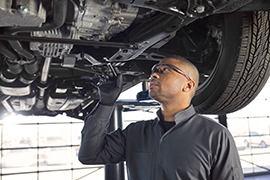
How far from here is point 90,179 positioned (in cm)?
804

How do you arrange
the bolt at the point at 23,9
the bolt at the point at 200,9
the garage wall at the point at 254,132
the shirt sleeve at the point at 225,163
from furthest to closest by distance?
1. the garage wall at the point at 254,132
2. the shirt sleeve at the point at 225,163
3. the bolt at the point at 200,9
4. the bolt at the point at 23,9

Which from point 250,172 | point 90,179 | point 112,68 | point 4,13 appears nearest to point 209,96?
point 112,68

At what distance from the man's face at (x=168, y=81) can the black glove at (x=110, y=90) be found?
29 centimetres

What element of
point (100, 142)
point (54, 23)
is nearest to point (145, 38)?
point (54, 23)

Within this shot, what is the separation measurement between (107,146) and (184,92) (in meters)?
0.43

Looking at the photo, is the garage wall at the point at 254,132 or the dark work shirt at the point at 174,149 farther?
the garage wall at the point at 254,132

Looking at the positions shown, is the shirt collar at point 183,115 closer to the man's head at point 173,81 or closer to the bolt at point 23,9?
the man's head at point 173,81

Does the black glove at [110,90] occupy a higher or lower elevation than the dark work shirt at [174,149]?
higher

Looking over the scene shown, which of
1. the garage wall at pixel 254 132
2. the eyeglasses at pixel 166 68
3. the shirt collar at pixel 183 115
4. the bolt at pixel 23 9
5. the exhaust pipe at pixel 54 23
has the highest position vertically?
the exhaust pipe at pixel 54 23

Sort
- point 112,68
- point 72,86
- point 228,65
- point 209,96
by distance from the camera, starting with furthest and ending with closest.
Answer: point 72,86 → point 112,68 → point 209,96 → point 228,65

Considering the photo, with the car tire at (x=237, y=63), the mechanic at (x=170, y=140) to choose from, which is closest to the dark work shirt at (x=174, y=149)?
the mechanic at (x=170, y=140)

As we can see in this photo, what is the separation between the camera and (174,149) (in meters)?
1.04

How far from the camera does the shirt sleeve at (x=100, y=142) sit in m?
1.26

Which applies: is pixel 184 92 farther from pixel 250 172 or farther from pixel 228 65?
pixel 250 172
